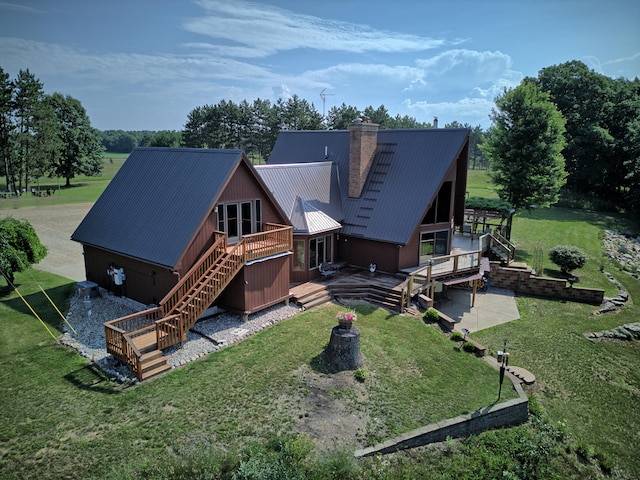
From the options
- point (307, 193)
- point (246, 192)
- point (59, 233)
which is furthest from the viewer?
point (59, 233)

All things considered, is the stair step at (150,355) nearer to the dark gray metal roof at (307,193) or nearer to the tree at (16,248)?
the dark gray metal roof at (307,193)

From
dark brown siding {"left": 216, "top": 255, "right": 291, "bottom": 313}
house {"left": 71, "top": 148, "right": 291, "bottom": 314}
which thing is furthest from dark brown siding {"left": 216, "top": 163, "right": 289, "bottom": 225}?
dark brown siding {"left": 216, "top": 255, "right": 291, "bottom": 313}

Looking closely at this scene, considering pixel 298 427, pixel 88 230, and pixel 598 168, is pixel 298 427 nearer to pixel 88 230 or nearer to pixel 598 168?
pixel 88 230

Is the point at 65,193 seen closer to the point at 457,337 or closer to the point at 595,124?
the point at 457,337

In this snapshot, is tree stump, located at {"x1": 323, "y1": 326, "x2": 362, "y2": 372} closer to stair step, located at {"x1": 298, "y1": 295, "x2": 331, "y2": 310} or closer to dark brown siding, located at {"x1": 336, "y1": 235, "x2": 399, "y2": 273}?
stair step, located at {"x1": 298, "y1": 295, "x2": 331, "y2": 310}

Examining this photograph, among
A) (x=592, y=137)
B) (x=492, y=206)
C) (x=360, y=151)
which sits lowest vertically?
(x=492, y=206)

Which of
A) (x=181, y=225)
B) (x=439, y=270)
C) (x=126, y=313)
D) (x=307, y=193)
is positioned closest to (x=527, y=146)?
(x=439, y=270)

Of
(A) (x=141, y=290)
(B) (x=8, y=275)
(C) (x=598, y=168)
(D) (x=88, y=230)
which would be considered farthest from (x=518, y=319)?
(C) (x=598, y=168)
